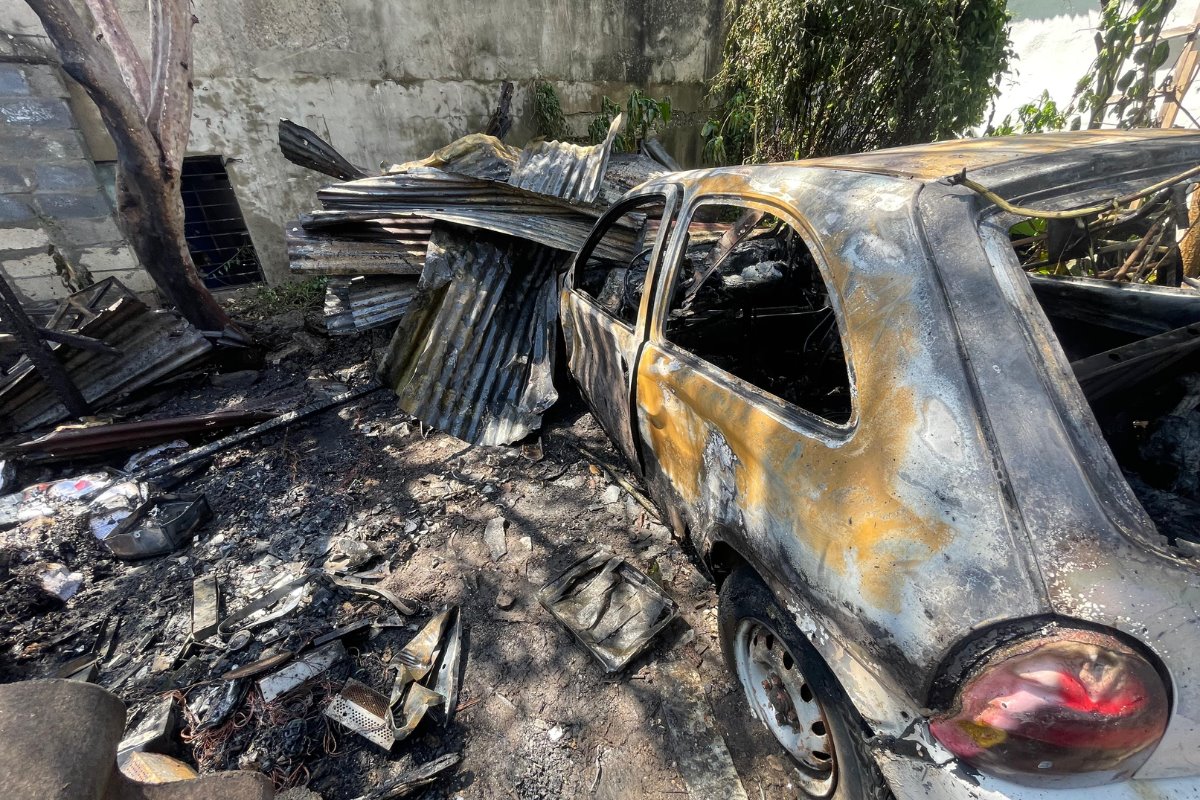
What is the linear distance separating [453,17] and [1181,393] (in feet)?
27.5

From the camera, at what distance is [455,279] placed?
13.9 feet

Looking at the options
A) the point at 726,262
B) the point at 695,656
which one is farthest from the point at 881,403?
the point at 726,262

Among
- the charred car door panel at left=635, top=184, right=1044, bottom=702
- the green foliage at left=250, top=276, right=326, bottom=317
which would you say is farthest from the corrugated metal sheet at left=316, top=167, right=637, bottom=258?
the charred car door panel at left=635, top=184, right=1044, bottom=702

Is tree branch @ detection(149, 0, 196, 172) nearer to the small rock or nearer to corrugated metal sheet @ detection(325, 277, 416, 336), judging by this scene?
corrugated metal sheet @ detection(325, 277, 416, 336)

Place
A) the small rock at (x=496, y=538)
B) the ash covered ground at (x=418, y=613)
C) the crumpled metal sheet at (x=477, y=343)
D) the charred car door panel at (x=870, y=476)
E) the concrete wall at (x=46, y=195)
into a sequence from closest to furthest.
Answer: the charred car door panel at (x=870, y=476)
the ash covered ground at (x=418, y=613)
the small rock at (x=496, y=538)
the crumpled metal sheet at (x=477, y=343)
the concrete wall at (x=46, y=195)

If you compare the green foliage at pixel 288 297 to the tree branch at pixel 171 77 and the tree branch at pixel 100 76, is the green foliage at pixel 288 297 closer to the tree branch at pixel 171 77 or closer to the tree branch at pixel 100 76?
the tree branch at pixel 171 77

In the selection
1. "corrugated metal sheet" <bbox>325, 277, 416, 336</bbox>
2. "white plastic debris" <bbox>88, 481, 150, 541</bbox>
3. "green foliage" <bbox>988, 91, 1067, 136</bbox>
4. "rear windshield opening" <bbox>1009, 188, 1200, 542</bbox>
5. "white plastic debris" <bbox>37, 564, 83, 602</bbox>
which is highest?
"green foliage" <bbox>988, 91, 1067, 136</bbox>

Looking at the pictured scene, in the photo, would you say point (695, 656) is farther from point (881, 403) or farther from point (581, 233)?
point (581, 233)

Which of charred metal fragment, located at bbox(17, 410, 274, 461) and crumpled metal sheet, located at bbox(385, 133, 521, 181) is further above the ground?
crumpled metal sheet, located at bbox(385, 133, 521, 181)

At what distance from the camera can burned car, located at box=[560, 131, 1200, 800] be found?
86cm

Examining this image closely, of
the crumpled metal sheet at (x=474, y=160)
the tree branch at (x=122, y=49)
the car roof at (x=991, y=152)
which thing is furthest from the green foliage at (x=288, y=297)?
the car roof at (x=991, y=152)

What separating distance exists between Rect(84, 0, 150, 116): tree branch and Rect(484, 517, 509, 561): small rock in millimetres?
4726

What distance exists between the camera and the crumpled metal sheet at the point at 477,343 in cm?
384

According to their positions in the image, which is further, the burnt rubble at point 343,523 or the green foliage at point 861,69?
the green foliage at point 861,69
